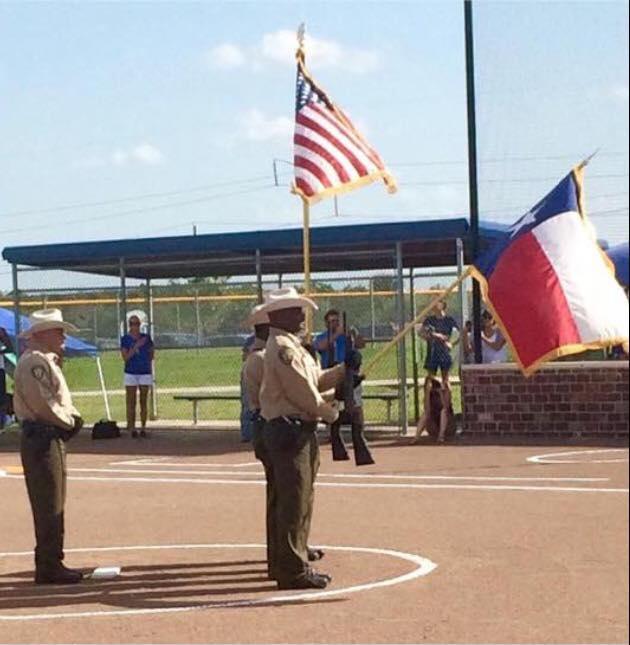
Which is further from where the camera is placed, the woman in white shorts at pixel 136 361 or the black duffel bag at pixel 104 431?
the black duffel bag at pixel 104 431

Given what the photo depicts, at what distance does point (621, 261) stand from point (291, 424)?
20.7 ft

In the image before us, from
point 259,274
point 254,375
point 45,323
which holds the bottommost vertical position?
point 254,375

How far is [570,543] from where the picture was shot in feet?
30.0

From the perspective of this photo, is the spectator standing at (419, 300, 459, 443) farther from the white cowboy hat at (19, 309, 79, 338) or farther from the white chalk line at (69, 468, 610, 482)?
the white cowboy hat at (19, 309, 79, 338)

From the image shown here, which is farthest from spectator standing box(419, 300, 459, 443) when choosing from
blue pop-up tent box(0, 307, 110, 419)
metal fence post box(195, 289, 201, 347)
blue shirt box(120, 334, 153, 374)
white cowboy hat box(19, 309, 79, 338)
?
white cowboy hat box(19, 309, 79, 338)

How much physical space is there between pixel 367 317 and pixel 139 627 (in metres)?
→ 13.6

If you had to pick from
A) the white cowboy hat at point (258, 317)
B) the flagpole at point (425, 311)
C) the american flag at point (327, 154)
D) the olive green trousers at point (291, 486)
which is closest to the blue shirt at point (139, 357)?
the american flag at point (327, 154)

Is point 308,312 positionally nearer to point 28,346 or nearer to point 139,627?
point 28,346

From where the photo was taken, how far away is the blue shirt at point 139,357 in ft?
66.0

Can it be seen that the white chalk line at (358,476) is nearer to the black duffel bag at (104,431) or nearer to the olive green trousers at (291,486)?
the black duffel bag at (104,431)

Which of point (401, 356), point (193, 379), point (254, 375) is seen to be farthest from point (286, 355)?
point (193, 379)

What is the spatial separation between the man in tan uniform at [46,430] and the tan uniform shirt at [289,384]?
1.39 meters

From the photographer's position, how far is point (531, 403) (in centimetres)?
1752

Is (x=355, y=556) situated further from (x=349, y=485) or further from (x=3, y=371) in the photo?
(x=3, y=371)
